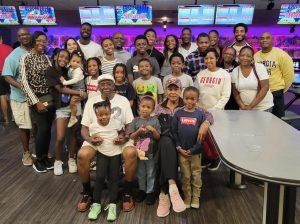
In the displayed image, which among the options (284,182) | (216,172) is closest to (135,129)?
(216,172)

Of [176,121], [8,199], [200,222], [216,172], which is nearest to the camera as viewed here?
[200,222]

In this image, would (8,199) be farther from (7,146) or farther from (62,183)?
(7,146)

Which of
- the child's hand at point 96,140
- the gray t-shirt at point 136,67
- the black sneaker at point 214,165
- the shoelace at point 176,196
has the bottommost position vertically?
the black sneaker at point 214,165

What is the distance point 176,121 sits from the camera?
2525 millimetres

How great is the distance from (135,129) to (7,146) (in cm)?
244

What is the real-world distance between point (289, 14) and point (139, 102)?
407cm

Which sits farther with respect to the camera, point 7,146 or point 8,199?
point 7,146

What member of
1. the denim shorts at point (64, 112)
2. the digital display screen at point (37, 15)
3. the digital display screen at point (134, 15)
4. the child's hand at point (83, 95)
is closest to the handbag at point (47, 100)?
the denim shorts at point (64, 112)

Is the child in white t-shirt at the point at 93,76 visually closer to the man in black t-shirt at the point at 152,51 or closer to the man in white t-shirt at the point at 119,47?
the man in white t-shirt at the point at 119,47

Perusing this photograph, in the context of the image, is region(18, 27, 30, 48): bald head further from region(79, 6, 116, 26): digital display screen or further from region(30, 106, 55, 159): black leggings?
region(79, 6, 116, 26): digital display screen

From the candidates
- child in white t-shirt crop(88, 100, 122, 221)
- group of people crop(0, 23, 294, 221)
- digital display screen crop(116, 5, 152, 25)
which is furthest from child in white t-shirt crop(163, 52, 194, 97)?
digital display screen crop(116, 5, 152, 25)

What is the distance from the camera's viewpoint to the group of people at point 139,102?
99.0 inches

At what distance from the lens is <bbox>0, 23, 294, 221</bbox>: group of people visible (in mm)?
2514

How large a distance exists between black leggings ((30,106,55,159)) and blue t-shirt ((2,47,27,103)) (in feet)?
0.86
